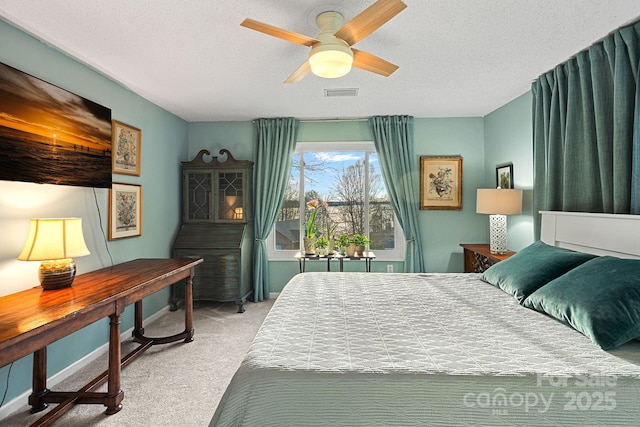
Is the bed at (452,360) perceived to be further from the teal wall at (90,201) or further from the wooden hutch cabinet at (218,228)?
the wooden hutch cabinet at (218,228)

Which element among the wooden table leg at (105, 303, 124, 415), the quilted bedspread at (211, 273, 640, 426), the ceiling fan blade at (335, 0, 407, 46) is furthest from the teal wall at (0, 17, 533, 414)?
the ceiling fan blade at (335, 0, 407, 46)

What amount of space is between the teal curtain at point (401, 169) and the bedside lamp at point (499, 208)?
0.99 m

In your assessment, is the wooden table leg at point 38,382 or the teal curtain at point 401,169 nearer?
the wooden table leg at point 38,382

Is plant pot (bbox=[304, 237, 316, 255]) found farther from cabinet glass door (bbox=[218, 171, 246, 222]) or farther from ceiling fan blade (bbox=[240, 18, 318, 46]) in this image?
ceiling fan blade (bbox=[240, 18, 318, 46])

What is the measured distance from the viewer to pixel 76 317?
176cm

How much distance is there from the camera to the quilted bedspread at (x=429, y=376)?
1.01 metres

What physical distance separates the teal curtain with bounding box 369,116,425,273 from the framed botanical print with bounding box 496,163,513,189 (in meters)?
1.02

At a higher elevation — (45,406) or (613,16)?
(613,16)

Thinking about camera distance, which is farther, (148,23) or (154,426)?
(148,23)

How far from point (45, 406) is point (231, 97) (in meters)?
3.02

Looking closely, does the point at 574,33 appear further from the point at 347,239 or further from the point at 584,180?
the point at 347,239

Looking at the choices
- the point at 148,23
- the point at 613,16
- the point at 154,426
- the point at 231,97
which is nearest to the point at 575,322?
the point at 613,16

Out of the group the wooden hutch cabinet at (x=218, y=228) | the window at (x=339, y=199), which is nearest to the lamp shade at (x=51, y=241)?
the wooden hutch cabinet at (x=218, y=228)

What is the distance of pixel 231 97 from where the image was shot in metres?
3.59
